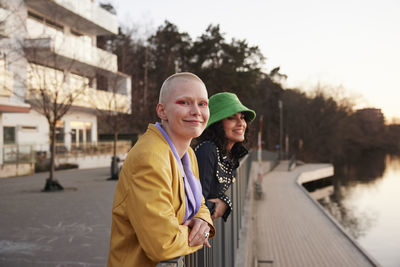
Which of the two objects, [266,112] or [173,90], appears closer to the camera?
[173,90]

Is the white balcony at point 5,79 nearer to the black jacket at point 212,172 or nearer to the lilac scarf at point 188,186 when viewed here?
the black jacket at point 212,172

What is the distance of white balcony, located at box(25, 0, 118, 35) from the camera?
811 inches

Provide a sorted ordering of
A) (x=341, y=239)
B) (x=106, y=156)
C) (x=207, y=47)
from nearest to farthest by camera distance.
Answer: (x=341, y=239), (x=106, y=156), (x=207, y=47)

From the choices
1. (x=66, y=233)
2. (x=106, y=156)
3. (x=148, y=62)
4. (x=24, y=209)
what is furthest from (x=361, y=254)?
(x=148, y=62)

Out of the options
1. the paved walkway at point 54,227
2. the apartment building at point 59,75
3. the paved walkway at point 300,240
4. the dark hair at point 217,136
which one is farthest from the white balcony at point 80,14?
the dark hair at point 217,136

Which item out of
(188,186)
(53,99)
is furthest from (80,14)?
(188,186)

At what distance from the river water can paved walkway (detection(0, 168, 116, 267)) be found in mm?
9533

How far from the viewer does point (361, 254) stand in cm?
895

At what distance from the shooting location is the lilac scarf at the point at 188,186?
1.77 m

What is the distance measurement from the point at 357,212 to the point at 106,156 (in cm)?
1851

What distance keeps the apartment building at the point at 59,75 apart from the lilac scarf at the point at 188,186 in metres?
15.1

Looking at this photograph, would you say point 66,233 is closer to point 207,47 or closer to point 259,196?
point 259,196

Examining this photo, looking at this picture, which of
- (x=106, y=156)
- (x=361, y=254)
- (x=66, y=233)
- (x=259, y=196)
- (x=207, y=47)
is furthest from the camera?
(x=207, y=47)

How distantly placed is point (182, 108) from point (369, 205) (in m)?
28.8
